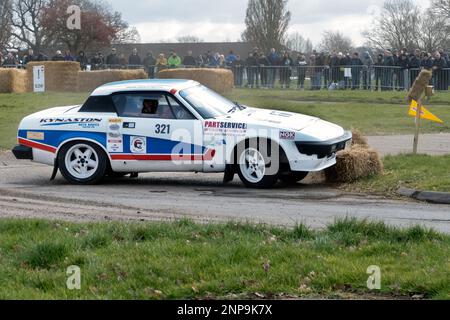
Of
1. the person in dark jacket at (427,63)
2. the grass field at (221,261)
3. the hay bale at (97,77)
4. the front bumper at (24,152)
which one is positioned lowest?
the grass field at (221,261)

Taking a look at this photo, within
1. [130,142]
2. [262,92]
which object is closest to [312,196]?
→ [130,142]

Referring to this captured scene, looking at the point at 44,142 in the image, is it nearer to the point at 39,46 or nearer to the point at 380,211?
the point at 380,211

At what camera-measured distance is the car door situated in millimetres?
13500

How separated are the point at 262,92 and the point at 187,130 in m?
20.7

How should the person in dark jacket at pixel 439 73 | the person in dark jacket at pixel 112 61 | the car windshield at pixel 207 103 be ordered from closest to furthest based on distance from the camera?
the car windshield at pixel 207 103 < the person in dark jacket at pixel 439 73 < the person in dark jacket at pixel 112 61

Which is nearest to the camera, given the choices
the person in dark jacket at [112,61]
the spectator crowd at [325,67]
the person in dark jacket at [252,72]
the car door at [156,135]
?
the car door at [156,135]

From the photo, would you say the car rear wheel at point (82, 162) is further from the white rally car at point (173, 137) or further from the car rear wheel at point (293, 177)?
the car rear wheel at point (293, 177)

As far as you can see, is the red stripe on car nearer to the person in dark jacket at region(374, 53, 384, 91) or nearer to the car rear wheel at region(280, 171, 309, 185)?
the car rear wheel at region(280, 171, 309, 185)

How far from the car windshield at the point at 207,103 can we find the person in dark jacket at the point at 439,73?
18826mm

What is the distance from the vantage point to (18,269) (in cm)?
758

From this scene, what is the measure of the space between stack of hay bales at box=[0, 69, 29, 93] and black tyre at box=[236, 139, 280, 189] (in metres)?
23.9

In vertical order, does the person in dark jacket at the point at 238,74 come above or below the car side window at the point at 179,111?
above

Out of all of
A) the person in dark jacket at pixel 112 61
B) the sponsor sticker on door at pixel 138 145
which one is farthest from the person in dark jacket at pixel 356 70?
the sponsor sticker on door at pixel 138 145

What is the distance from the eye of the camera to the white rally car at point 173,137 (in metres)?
13.2
